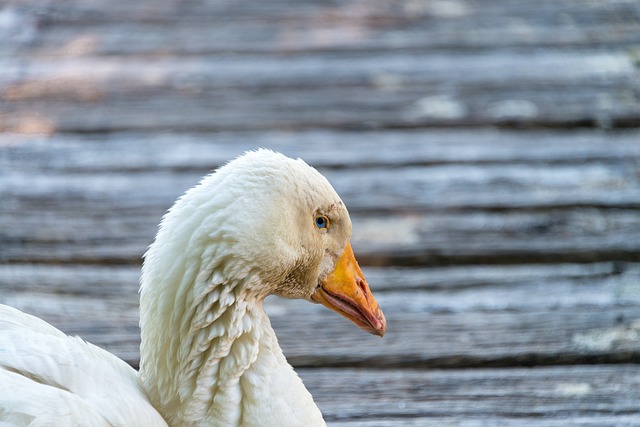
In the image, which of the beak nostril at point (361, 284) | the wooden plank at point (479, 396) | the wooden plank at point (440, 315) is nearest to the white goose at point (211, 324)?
the beak nostril at point (361, 284)

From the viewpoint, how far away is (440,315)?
9.21 ft

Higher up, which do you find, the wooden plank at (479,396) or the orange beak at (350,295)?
the orange beak at (350,295)

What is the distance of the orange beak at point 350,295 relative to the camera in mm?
2074

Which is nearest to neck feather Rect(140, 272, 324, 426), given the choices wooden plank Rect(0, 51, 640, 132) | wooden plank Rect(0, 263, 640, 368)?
wooden plank Rect(0, 263, 640, 368)

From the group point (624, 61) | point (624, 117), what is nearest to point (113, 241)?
point (624, 117)

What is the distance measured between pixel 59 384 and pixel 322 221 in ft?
2.05

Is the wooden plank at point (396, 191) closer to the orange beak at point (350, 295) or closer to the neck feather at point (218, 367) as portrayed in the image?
the orange beak at point (350, 295)

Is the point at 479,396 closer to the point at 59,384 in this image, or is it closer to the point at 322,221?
the point at 322,221

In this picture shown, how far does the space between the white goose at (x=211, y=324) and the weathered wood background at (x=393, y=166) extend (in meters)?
0.58

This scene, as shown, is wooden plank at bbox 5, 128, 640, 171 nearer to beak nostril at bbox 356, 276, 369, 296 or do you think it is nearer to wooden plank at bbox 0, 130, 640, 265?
wooden plank at bbox 0, 130, 640, 265

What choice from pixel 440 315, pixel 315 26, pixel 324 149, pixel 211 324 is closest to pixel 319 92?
pixel 324 149

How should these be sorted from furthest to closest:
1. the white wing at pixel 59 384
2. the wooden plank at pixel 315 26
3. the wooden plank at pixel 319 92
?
the wooden plank at pixel 315 26, the wooden plank at pixel 319 92, the white wing at pixel 59 384

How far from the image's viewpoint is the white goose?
1.79 metres

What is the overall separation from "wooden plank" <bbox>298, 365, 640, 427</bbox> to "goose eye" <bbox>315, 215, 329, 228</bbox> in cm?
68
